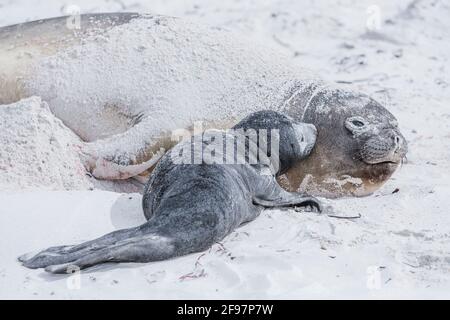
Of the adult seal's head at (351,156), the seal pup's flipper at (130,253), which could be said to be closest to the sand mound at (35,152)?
the seal pup's flipper at (130,253)

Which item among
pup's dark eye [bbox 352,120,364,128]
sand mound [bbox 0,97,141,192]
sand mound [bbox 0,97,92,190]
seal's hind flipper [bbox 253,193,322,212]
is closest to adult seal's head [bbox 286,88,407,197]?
pup's dark eye [bbox 352,120,364,128]

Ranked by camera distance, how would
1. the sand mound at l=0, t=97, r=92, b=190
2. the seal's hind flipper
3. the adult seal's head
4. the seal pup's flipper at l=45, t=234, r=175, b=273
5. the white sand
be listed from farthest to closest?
the adult seal's head < the sand mound at l=0, t=97, r=92, b=190 < the seal's hind flipper < the seal pup's flipper at l=45, t=234, r=175, b=273 < the white sand

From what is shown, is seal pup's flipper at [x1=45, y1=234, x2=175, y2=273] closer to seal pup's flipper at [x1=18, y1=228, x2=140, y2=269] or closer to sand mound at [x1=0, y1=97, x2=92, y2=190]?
seal pup's flipper at [x1=18, y1=228, x2=140, y2=269]

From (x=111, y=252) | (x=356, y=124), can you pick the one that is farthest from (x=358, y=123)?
(x=111, y=252)

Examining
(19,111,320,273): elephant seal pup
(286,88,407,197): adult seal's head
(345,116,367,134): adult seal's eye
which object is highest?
(19,111,320,273): elephant seal pup

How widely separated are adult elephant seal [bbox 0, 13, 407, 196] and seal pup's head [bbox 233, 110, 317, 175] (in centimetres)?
11

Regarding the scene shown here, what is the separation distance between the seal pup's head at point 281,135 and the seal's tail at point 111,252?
0.90 metres

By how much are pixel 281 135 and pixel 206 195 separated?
0.75 meters

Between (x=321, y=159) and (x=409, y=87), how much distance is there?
1.87m

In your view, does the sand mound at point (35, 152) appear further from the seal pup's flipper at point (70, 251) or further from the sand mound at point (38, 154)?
the seal pup's flipper at point (70, 251)

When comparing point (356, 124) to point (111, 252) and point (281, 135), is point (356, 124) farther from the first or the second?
point (111, 252)

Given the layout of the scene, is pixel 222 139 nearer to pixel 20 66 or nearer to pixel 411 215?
pixel 411 215

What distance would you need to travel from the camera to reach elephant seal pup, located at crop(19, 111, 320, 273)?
103 inches

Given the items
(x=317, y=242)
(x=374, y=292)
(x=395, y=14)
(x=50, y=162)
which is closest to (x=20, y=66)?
(x=50, y=162)
